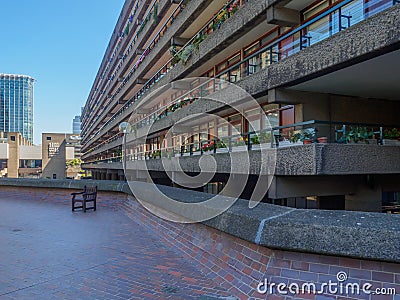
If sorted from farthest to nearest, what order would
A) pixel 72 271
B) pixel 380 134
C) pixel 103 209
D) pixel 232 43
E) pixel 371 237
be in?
pixel 232 43 → pixel 103 209 → pixel 380 134 → pixel 72 271 → pixel 371 237

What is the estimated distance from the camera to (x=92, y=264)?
21.7 ft

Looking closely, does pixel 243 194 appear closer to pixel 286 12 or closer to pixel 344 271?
pixel 286 12

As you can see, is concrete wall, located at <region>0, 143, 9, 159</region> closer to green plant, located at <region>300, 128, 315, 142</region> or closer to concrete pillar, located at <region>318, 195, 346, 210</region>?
concrete pillar, located at <region>318, 195, 346, 210</region>

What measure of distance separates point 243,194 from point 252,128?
3050mm

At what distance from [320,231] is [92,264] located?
176 inches

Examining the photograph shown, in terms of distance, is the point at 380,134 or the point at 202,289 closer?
the point at 202,289

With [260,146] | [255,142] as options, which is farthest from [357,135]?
[255,142]

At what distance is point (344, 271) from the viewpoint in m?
3.78

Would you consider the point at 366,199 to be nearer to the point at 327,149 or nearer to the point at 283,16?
the point at 327,149

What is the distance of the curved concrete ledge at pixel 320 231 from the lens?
3523mm

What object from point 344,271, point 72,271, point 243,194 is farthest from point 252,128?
point 344,271

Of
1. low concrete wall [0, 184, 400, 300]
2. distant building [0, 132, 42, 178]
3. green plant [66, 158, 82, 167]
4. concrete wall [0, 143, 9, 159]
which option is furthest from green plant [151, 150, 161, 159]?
green plant [66, 158, 82, 167]

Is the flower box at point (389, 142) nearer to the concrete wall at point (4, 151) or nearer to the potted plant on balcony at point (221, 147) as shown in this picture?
the potted plant on balcony at point (221, 147)

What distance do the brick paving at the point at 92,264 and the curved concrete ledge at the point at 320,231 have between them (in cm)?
108
